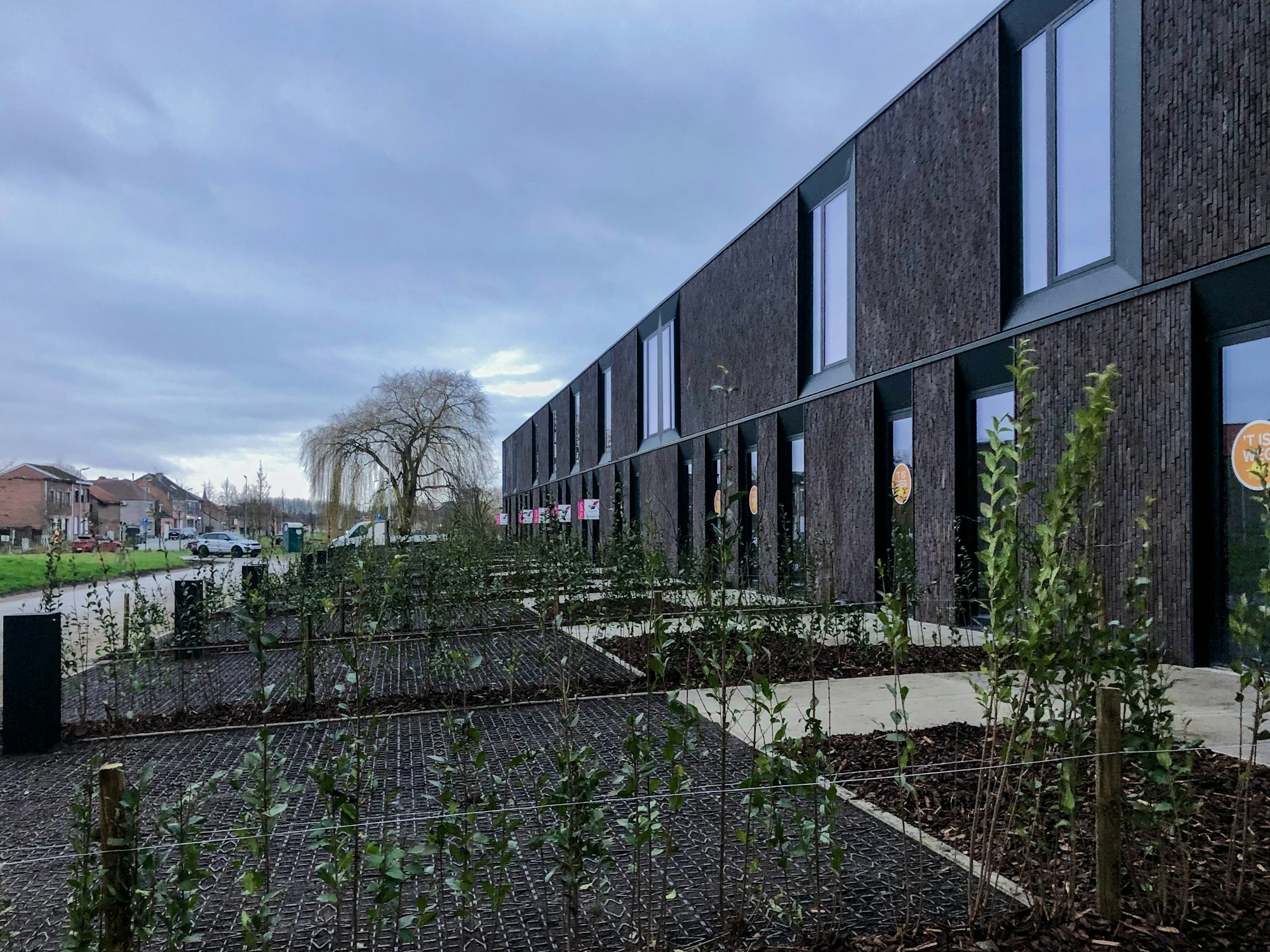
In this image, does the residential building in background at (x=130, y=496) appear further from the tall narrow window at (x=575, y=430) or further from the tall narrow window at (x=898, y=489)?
the tall narrow window at (x=898, y=489)

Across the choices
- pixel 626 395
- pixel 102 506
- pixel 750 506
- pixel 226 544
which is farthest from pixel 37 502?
pixel 750 506

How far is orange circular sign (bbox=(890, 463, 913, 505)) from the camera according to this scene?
1138 centimetres

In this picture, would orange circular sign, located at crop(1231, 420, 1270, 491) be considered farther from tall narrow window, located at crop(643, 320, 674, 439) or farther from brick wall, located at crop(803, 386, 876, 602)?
tall narrow window, located at crop(643, 320, 674, 439)

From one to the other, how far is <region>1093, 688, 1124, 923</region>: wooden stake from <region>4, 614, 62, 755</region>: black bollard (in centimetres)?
551

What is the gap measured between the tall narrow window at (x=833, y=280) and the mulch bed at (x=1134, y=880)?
956cm

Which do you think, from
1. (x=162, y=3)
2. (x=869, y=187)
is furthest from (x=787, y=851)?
(x=869, y=187)

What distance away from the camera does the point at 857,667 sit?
7.53 m

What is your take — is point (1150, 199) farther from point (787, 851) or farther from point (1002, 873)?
point (787, 851)

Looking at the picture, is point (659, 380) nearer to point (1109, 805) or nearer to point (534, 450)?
point (1109, 805)

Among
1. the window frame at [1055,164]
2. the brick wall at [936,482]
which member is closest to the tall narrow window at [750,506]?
the brick wall at [936,482]

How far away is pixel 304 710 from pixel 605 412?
74.7 ft

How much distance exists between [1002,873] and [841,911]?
0.66 metres

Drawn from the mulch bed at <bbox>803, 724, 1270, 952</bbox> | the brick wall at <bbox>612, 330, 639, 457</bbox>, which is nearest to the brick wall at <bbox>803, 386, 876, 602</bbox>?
the mulch bed at <bbox>803, 724, 1270, 952</bbox>

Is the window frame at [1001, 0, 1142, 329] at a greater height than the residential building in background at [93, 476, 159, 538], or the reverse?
the window frame at [1001, 0, 1142, 329]
